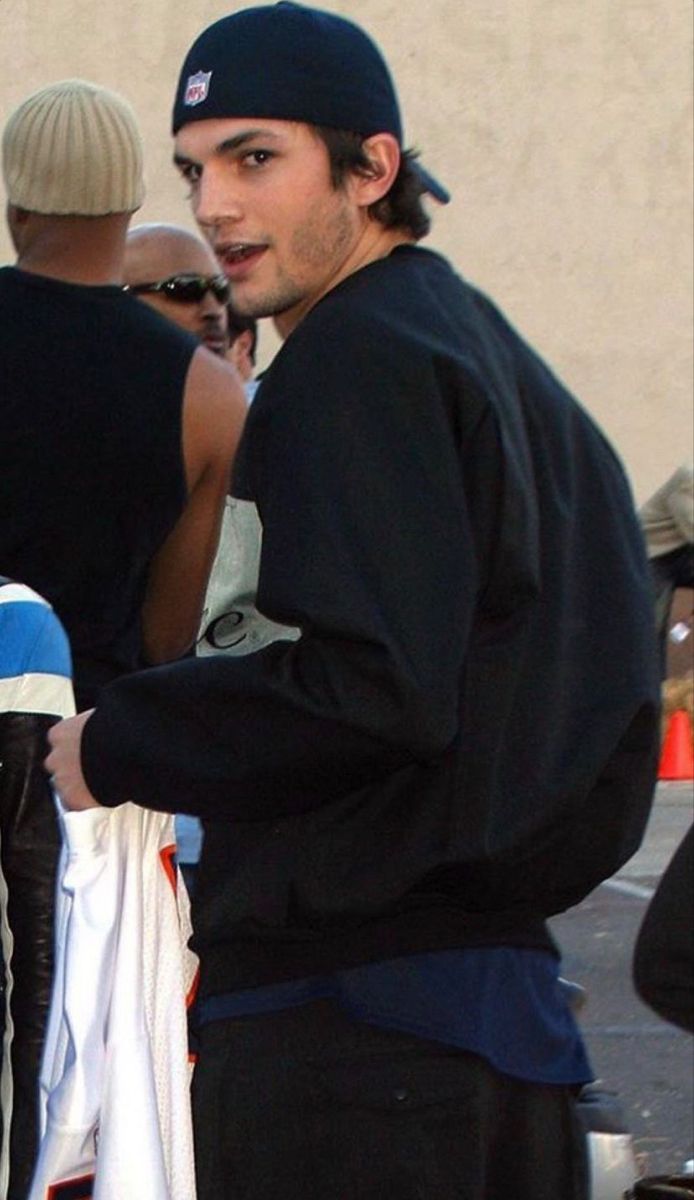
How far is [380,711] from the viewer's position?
2156mm

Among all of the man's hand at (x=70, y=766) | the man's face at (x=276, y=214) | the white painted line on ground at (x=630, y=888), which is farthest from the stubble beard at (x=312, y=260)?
the white painted line on ground at (x=630, y=888)

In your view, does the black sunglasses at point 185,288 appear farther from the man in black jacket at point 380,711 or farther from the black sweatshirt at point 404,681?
the black sweatshirt at point 404,681

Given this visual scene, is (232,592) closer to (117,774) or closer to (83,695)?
(117,774)

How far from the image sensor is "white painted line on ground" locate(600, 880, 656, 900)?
8.80m

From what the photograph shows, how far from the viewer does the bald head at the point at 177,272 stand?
4906 millimetres

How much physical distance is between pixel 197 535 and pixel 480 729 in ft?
4.82

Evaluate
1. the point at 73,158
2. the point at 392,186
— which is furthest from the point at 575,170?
the point at 392,186

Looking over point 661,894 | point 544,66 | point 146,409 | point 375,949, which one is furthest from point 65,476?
point 544,66

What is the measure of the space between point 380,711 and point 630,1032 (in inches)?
191

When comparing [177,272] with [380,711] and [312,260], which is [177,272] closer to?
[312,260]

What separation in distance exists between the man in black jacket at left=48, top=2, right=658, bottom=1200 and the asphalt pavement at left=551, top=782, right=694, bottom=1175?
2.40 metres

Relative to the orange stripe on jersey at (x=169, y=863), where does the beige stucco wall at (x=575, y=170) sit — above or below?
above

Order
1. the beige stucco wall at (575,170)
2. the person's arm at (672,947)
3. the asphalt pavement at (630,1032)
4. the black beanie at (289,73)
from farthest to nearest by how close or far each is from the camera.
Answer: the beige stucco wall at (575,170)
the asphalt pavement at (630,1032)
the black beanie at (289,73)
the person's arm at (672,947)

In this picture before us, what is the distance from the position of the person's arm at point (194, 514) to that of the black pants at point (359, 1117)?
134cm
